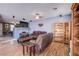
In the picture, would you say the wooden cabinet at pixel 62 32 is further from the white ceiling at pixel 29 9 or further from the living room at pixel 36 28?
the white ceiling at pixel 29 9

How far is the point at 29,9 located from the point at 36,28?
392 millimetres

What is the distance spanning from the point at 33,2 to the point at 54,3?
393 millimetres

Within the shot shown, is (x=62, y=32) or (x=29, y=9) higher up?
(x=29, y=9)

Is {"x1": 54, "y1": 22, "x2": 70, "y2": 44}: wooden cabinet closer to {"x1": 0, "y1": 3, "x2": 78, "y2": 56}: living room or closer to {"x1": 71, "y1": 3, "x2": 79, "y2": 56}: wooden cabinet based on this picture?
{"x1": 0, "y1": 3, "x2": 78, "y2": 56}: living room

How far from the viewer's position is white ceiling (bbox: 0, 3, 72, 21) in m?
2.22

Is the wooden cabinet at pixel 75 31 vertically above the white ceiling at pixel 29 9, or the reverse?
the white ceiling at pixel 29 9

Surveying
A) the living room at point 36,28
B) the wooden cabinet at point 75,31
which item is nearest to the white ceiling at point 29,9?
the living room at point 36,28

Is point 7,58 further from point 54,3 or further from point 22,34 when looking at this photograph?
point 54,3

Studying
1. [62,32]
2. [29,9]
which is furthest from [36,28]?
[62,32]

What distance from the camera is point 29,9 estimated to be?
→ 2.26 m

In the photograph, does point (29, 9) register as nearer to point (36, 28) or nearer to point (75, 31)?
point (36, 28)

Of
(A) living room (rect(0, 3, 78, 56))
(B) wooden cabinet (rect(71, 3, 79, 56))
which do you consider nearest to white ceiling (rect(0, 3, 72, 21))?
(A) living room (rect(0, 3, 78, 56))

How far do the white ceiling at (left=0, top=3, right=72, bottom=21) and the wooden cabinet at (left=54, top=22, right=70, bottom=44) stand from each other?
0.22 metres

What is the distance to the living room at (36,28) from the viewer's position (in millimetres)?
2242
